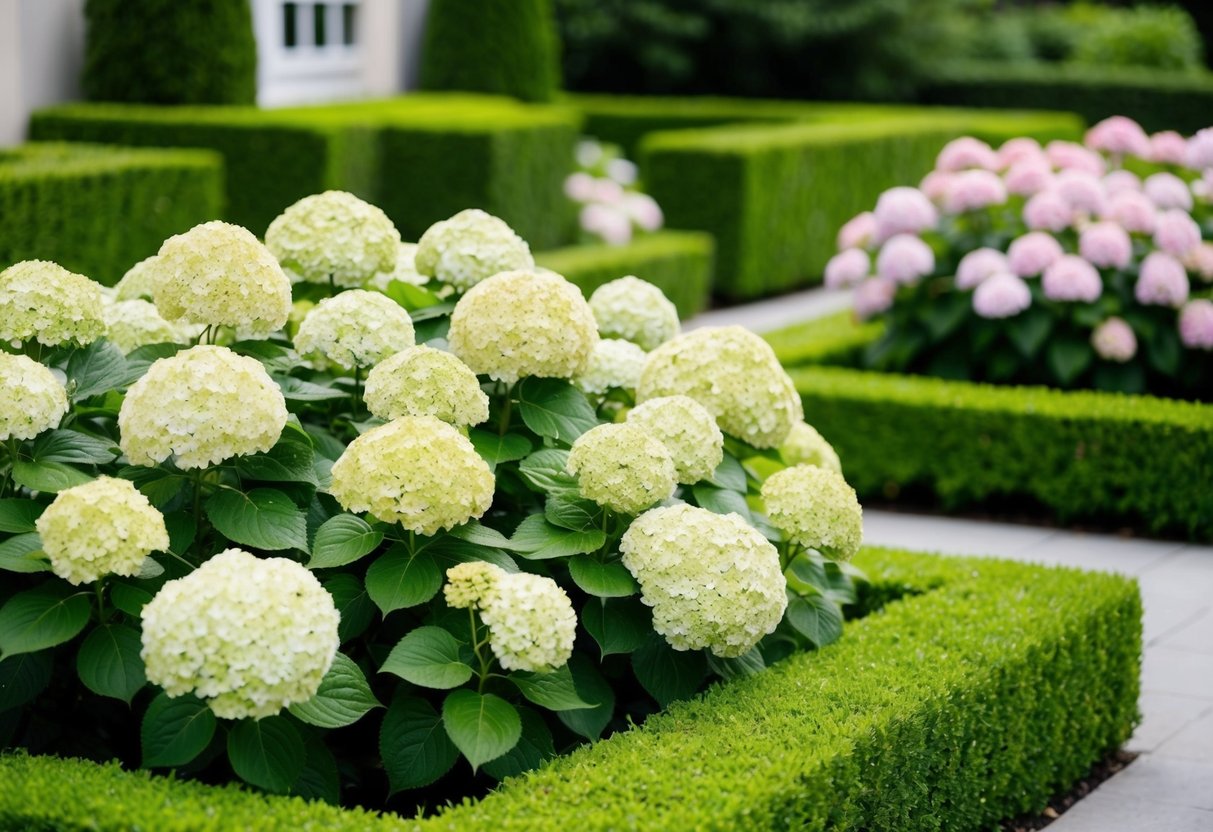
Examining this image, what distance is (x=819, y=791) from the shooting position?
2.99 m

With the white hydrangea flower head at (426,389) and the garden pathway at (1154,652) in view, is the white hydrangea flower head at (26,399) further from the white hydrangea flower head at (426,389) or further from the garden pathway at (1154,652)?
the garden pathway at (1154,652)

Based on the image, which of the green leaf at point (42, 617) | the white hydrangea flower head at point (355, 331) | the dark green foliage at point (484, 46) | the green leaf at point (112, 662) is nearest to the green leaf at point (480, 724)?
the green leaf at point (112, 662)

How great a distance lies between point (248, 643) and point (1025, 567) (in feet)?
8.72

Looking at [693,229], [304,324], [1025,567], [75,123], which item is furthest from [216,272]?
[693,229]

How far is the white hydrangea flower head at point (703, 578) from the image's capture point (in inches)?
126

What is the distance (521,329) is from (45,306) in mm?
1014

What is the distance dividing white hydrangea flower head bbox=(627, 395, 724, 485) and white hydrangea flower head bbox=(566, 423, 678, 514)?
0.18 metres

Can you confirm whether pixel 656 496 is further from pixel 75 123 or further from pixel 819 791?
pixel 75 123

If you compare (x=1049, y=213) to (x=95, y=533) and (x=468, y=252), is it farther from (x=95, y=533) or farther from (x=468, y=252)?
(x=95, y=533)

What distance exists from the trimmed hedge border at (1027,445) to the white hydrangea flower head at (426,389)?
168 inches

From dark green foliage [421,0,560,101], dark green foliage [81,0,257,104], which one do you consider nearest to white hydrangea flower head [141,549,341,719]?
dark green foliage [81,0,257,104]

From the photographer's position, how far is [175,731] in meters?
2.85

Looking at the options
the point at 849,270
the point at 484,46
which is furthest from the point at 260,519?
the point at 484,46

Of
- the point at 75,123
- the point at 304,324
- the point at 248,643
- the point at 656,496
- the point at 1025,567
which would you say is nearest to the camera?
the point at 248,643
